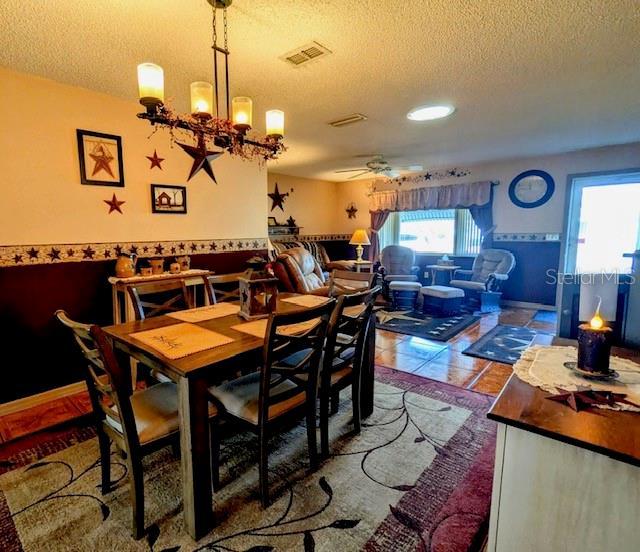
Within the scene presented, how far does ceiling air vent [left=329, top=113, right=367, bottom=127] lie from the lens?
134 inches

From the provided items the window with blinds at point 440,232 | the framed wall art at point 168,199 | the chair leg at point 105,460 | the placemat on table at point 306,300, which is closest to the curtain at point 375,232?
the window with blinds at point 440,232

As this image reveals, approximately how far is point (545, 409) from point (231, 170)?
12.0 ft

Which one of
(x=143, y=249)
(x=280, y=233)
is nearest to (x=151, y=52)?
(x=143, y=249)

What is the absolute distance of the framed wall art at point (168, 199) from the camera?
3.18 m

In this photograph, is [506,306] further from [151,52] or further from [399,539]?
[151,52]

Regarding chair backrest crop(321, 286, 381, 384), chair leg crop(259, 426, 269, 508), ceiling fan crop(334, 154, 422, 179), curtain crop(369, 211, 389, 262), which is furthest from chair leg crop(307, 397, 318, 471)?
curtain crop(369, 211, 389, 262)

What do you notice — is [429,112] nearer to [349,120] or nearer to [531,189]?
[349,120]

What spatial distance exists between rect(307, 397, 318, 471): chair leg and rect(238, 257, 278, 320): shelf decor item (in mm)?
567

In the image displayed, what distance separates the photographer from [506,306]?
5.88m

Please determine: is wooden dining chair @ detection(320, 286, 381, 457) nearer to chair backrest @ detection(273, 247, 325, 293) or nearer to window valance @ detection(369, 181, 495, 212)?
chair backrest @ detection(273, 247, 325, 293)

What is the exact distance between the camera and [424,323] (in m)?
4.71

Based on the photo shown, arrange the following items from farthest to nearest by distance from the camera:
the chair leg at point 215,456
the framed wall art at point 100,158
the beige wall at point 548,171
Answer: the beige wall at point 548,171 → the framed wall art at point 100,158 → the chair leg at point 215,456

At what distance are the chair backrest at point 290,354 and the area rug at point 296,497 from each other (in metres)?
0.43

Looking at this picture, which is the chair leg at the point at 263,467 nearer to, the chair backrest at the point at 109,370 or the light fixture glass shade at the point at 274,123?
the chair backrest at the point at 109,370
